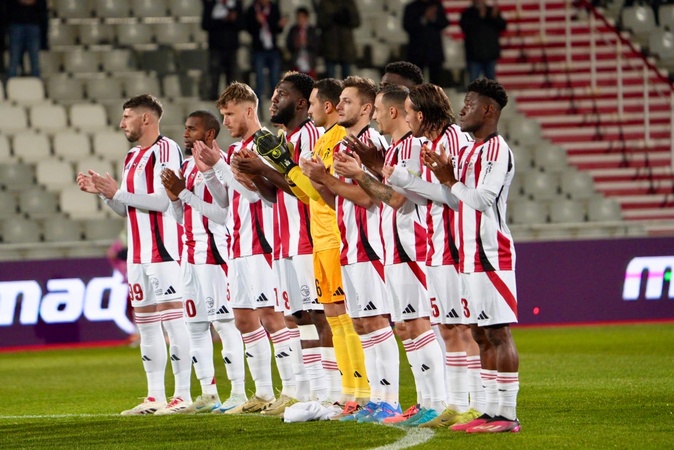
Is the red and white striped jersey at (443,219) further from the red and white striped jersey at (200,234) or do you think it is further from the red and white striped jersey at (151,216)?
the red and white striped jersey at (151,216)

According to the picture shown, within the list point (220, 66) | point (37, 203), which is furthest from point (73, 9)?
point (37, 203)

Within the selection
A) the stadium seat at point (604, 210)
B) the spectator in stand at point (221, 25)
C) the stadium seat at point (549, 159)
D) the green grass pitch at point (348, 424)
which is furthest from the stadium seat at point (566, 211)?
the spectator in stand at point (221, 25)

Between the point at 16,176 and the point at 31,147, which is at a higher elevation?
the point at 31,147

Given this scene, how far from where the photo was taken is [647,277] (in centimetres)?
1895

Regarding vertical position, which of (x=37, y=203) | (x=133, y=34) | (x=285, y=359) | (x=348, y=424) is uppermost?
(x=133, y=34)

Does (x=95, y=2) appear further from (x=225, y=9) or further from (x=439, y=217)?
(x=439, y=217)

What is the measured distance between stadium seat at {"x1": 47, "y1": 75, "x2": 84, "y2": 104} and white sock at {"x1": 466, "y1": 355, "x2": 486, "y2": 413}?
14520 millimetres

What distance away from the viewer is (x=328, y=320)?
9773 millimetres

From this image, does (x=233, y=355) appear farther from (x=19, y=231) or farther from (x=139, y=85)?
(x=139, y=85)

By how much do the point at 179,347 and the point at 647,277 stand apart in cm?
985

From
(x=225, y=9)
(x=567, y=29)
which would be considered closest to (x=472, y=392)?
(x=225, y=9)

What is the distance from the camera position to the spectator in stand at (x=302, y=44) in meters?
21.3

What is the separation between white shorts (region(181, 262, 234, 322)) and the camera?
10.8 metres

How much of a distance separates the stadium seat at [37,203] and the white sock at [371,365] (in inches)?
446
